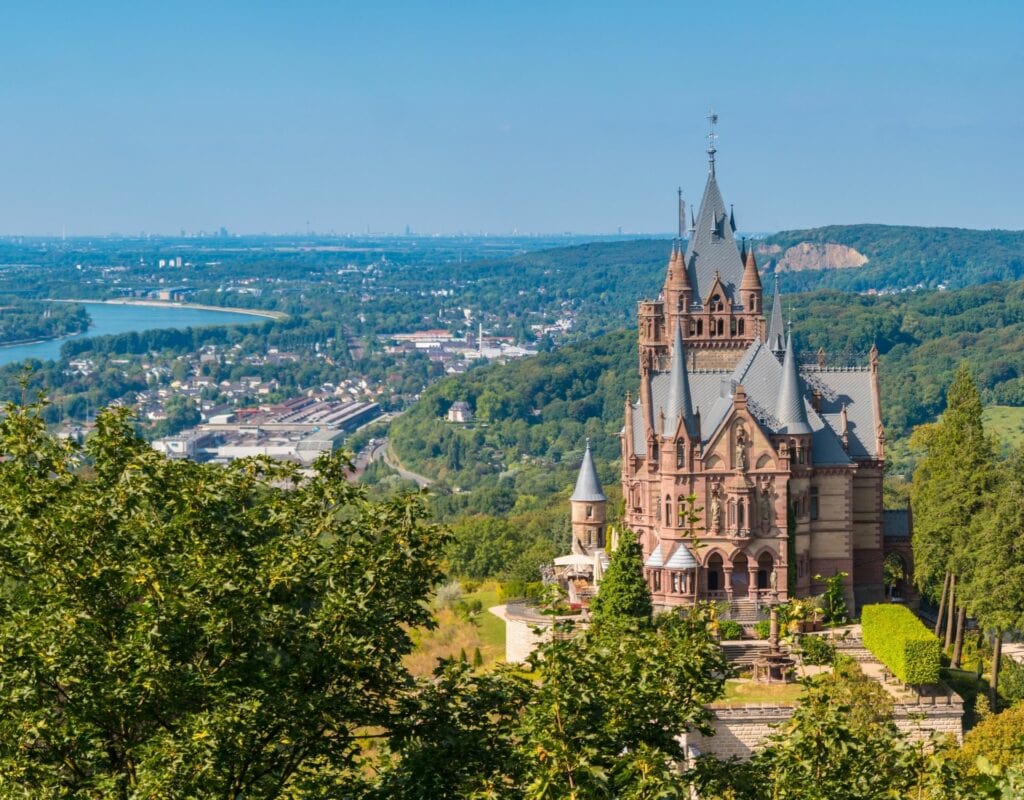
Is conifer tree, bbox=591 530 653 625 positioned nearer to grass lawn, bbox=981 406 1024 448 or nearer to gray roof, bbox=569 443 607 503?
gray roof, bbox=569 443 607 503

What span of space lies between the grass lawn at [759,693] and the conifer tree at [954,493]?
10546mm

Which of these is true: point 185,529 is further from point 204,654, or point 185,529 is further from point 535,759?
point 535,759

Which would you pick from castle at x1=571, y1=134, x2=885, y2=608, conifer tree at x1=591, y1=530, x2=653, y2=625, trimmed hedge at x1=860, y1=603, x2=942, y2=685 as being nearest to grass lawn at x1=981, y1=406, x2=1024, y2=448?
castle at x1=571, y1=134, x2=885, y2=608

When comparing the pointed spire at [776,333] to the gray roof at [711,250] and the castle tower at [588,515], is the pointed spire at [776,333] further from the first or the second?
the castle tower at [588,515]

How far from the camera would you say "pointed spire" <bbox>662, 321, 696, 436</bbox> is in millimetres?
66000

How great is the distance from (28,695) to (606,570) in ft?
126

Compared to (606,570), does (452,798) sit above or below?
above

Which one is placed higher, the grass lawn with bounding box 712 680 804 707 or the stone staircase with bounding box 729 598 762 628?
the stone staircase with bounding box 729 598 762 628

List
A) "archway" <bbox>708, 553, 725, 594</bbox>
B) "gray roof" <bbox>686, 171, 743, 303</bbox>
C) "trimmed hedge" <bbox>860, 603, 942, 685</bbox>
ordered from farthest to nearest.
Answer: "gray roof" <bbox>686, 171, 743, 303</bbox> → "archway" <bbox>708, 553, 725, 594</bbox> → "trimmed hedge" <bbox>860, 603, 942, 685</bbox>

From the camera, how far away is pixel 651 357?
7712cm

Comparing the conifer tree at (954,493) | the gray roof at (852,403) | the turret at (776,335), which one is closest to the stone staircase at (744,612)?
the conifer tree at (954,493)

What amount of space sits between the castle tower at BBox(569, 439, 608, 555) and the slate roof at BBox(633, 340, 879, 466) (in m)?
8.20

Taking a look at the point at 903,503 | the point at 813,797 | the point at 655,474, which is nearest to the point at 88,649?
the point at 813,797

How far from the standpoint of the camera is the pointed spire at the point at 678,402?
66000mm
